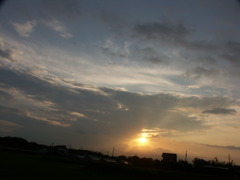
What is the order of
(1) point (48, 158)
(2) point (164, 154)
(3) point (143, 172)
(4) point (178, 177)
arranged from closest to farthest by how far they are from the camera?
(4) point (178, 177), (3) point (143, 172), (1) point (48, 158), (2) point (164, 154)

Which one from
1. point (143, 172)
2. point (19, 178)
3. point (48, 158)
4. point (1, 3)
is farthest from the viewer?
Answer: point (48, 158)

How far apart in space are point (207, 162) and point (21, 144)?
4710 centimetres

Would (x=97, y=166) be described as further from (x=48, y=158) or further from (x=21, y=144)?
(x=21, y=144)

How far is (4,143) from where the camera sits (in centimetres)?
5581

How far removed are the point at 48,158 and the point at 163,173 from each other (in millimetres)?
16789

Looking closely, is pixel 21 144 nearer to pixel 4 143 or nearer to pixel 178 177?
pixel 4 143

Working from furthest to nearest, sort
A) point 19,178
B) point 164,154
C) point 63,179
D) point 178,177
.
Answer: point 164,154 → point 178,177 → point 63,179 → point 19,178

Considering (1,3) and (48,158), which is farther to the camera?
(48,158)

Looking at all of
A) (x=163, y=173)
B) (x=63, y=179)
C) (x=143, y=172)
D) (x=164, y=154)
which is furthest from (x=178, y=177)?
(x=164, y=154)

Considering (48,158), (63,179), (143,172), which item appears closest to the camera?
(63,179)

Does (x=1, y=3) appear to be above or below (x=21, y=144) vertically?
above

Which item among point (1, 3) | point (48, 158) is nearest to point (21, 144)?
point (48, 158)

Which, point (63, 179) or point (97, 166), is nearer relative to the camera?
point (63, 179)

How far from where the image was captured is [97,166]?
2153cm
